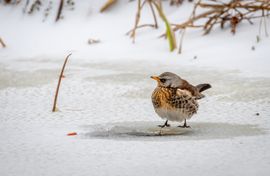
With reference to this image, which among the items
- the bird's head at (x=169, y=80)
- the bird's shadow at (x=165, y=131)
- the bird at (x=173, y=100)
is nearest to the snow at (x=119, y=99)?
the bird's shadow at (x=165, y=131)

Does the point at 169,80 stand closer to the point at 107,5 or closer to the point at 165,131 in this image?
the point at 165,131

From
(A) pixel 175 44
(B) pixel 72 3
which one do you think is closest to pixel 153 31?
(A) pixel 175 44

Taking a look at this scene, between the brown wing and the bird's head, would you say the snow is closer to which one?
the brown wing

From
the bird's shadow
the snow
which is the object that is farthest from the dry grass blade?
the bird's shadow

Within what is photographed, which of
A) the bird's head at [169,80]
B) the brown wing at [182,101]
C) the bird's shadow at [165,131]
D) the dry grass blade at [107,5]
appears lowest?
the bird's shadow at [165,131]

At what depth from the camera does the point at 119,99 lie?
6148mm

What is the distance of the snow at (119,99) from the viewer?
411 cm

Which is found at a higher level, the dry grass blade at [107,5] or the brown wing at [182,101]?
the dry grass blade at [107,5]

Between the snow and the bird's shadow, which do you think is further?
the bird's shadow

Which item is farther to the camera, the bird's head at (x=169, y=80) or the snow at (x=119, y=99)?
the bird's head at (x=169, y=80)

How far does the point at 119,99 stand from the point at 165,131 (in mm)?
1197

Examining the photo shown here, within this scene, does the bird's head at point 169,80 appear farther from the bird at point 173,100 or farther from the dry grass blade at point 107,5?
the dry grass blade at point 107,5

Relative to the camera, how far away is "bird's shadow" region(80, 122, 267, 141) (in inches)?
187

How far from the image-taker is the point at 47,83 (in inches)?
278
